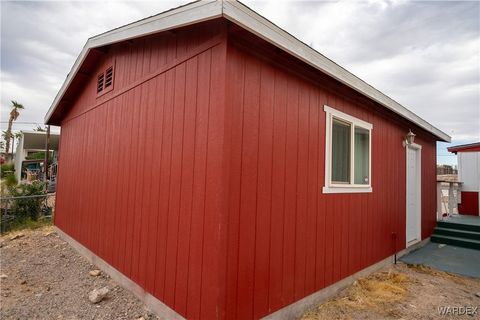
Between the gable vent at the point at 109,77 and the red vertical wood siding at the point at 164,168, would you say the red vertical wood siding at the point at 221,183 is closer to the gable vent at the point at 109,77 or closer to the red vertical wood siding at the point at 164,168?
the red vertical wood siding at the point at 164,168

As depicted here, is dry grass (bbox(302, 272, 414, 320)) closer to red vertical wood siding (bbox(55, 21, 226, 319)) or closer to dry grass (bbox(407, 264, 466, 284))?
dry grass (bbox(407, 264, 466, 284))

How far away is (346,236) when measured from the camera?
149 inches

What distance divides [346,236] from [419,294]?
118cm

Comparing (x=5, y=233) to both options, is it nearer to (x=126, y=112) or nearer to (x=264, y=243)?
(x=126, y=112)

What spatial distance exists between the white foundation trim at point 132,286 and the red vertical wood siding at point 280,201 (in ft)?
2.69

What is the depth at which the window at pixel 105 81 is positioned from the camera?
4538 millimetres

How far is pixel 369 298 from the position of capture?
3467 mm

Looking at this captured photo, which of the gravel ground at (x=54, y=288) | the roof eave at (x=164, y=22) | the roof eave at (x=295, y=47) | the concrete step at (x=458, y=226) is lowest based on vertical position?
the gravel ground at (x=54, y=288)

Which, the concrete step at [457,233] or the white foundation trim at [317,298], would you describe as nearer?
the white foundation trim at [317,298]

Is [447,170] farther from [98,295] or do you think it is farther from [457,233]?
[98,295]

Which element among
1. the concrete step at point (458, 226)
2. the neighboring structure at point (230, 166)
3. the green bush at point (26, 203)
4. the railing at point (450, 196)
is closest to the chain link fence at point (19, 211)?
the green bush at point (26, 203)

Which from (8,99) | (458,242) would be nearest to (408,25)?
(458,242)

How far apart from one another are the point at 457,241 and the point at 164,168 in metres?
6.81

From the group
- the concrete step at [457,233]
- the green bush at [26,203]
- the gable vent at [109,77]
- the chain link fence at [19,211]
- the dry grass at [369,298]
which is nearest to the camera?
the dry grass at [369,298]
